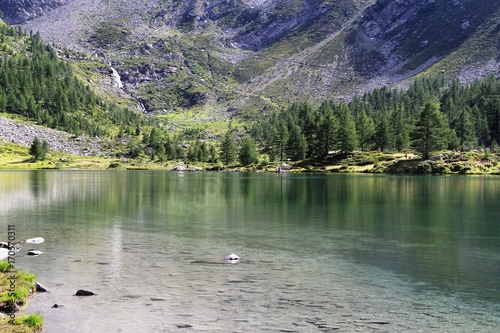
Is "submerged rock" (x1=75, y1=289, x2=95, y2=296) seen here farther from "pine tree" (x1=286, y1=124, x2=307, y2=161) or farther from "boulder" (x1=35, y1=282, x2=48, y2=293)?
"pine tree" (x1=286, y1=124, x2=307, y2=161)

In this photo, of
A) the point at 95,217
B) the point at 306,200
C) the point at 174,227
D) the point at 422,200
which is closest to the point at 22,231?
the point at 95,217

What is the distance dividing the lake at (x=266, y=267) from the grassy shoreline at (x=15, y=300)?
64cm

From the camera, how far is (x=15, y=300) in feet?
65.8

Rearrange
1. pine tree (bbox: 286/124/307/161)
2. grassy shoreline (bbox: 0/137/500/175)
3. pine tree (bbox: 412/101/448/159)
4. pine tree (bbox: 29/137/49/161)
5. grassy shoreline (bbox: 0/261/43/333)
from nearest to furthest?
grassy shoreline (bbox: 0/261/43/333) → grassy shoreline (bbox: 0/137/500/175) → pine tree (bbox: 412/101/448/159) → pine tree (bbox: 286/124/307/161) → pine tree (bbox: 29/137/49/161)

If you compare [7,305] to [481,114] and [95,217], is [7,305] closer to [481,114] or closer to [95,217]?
[95,217]

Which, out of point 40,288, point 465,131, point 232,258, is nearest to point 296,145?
point 465,131

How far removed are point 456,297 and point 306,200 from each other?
46.7 metres

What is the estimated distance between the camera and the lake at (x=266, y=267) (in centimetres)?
1958

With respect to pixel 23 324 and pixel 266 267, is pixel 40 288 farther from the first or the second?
pixel 266 267

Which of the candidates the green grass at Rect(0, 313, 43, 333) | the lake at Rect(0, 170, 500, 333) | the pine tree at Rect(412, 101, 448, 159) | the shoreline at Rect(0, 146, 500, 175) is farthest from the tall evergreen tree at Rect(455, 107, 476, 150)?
the green grass at Rect(0, 313, 43, 333)

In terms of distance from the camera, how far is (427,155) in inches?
5792

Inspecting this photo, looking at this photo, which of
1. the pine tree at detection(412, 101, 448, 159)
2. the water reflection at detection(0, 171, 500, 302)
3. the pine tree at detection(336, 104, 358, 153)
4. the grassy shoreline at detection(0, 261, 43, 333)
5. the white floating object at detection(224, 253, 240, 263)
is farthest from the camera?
the pine tree at detection(336, 104, 358, 153)

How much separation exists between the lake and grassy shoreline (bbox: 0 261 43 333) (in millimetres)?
641

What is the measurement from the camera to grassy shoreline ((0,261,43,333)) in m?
16.8
